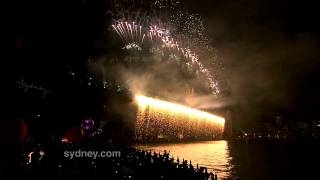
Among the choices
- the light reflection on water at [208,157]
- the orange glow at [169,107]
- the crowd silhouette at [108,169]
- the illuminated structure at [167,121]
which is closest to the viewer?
the crowd silhouette at [108,169]

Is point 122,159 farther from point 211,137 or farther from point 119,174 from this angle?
point 211,137

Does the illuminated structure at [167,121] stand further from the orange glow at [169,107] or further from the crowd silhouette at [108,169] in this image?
the crowd silhouette at [108,169]

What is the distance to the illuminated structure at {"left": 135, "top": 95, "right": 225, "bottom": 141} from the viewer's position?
4172cm

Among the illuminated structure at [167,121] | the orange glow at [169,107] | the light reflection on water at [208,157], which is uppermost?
the orange glow at [169,107]

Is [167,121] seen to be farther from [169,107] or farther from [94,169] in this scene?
[94,169]

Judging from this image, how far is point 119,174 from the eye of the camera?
1237cm

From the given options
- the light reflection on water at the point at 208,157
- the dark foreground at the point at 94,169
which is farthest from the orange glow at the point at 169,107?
the dark foreground at the point at 94,169

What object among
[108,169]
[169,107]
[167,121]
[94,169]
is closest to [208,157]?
[169,107]

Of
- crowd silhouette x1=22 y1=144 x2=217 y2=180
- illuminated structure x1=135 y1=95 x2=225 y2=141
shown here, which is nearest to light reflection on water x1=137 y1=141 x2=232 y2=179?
illuminated structure x1=135 y1=95 x2=225 y2=141

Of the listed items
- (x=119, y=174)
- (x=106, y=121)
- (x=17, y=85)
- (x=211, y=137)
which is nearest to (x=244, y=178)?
(x=119, y=174)

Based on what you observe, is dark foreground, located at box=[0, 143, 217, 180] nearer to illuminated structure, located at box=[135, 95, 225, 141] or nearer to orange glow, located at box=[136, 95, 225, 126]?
orange glow, located at box=[136, 95, 225, 126]

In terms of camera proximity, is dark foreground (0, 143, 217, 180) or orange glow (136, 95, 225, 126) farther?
orange glow (136, 95, 225, 126)

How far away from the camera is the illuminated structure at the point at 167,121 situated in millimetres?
41716

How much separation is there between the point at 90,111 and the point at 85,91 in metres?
2.03
